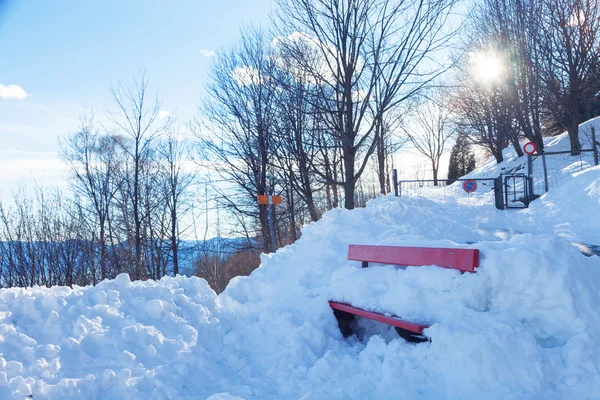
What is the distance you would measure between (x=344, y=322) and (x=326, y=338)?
1.70ft

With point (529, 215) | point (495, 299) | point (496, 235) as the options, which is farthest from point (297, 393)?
point (529, 215)

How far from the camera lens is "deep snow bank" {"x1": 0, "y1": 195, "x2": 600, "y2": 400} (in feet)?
12.2

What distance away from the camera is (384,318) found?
482 centimetres

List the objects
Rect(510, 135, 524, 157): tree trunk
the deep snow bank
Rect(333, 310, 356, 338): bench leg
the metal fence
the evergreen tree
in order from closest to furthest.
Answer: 1. the deep snow bank
2. Rect(333, 310, 356, 338): bench leg
3. the metal fence
4. Rect(510, 135, 524, 157): tree trunk
5. the evergreen tree

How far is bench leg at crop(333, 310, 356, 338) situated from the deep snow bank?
11cm

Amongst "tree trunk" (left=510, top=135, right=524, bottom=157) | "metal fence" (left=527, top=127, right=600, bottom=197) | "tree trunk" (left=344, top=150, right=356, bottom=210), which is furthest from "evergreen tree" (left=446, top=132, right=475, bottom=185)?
"tree trunk" (left=344, top=150, right=356, bottom=210)

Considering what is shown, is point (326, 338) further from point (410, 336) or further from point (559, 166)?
point (559, 166)

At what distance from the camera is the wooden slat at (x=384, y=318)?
14.3 feet

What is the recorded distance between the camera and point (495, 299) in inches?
172

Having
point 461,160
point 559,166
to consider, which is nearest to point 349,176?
point 559,166

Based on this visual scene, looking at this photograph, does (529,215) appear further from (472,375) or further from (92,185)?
(92,185)

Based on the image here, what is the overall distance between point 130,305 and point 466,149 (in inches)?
1544

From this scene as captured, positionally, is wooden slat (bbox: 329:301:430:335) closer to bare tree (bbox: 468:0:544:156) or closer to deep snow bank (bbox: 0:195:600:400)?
deep snow bank (bbox: 0:195:600:400)

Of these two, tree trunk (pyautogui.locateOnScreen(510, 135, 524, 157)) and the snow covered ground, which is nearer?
the snow covered ground
